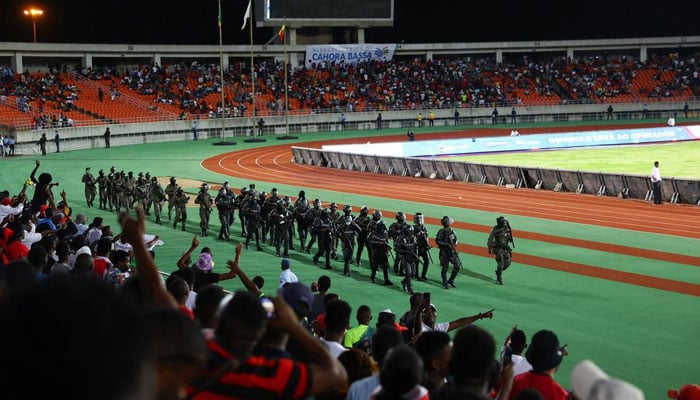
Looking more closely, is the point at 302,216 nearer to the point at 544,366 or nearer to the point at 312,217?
the point at 312,217

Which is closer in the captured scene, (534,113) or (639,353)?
(639,353)

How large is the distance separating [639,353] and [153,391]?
→ 11439 mm

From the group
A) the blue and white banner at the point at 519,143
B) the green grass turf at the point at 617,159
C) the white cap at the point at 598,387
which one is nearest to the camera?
the white cap at the point at 598,387

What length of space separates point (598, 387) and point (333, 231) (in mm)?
16696

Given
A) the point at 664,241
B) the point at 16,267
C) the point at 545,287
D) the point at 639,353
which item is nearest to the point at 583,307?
the point at 545,287

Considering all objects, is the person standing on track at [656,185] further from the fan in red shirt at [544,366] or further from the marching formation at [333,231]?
the fan in red shirt at [544,366]

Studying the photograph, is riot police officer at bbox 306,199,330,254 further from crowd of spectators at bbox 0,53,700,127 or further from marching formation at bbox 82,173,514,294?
crowd of spectators at bbox 0,53,700,127

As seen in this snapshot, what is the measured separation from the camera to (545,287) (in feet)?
54.1

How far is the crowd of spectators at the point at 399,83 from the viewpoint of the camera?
2410 inches

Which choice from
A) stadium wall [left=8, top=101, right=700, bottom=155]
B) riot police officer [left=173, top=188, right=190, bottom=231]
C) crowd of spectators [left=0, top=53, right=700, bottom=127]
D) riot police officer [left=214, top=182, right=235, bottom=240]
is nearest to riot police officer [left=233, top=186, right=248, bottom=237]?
riot police officer [left=214, top=182, right=235, bottom=240]

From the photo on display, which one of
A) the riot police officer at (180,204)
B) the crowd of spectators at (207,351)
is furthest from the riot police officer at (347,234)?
the crowd of spectators at (207,351)

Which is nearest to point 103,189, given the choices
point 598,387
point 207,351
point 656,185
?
point 656,185

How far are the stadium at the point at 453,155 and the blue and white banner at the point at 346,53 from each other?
1.28 feet

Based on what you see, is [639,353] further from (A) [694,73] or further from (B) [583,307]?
(A) [694,73]
